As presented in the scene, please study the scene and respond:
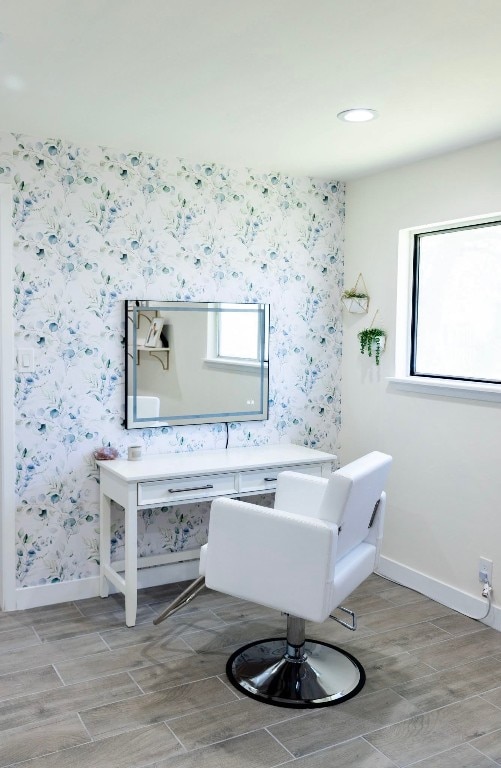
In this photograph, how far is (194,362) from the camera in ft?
12.7

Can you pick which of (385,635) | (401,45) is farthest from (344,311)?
(401,45)

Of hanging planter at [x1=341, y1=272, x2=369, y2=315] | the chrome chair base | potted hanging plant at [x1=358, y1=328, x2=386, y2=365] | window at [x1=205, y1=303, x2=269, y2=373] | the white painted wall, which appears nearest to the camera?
the chrome chair base

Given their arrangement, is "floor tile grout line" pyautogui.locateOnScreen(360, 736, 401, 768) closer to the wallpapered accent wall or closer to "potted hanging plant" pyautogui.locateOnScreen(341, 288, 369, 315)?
the wallpapered accent wall

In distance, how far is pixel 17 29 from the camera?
2.17 metres

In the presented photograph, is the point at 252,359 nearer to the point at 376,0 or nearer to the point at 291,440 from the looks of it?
the point at 291,440

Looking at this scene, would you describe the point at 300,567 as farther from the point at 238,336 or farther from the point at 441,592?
the point at 238,336

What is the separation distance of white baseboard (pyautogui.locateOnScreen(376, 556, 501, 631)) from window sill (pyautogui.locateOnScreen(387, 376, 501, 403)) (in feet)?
3.24

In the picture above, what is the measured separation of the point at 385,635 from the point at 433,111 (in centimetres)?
232

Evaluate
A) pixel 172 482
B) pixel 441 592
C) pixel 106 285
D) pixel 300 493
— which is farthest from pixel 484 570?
pixel 106 285

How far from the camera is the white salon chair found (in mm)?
2527

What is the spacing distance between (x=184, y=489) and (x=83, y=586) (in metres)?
0.82

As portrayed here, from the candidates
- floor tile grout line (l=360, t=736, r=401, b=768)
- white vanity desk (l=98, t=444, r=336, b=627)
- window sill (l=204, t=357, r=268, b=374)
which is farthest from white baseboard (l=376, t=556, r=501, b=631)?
window sill (l=204, t=357, r=268, b=374)

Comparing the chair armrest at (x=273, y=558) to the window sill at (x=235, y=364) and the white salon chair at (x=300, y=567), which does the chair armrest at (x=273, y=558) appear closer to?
the white salon chair at (x=300, y=567)

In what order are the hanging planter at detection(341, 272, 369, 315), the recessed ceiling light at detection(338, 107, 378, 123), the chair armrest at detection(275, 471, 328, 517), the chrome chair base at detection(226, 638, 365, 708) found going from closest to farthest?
the chrome chair base at detection(226, 638, 365, 708)
the recessed ceiling light at detection(338, 107, 378, 123)
the chair armrest at detection(275, 471, 328, 517)
the hanging planter at detection(341, 272, 369, 315)
